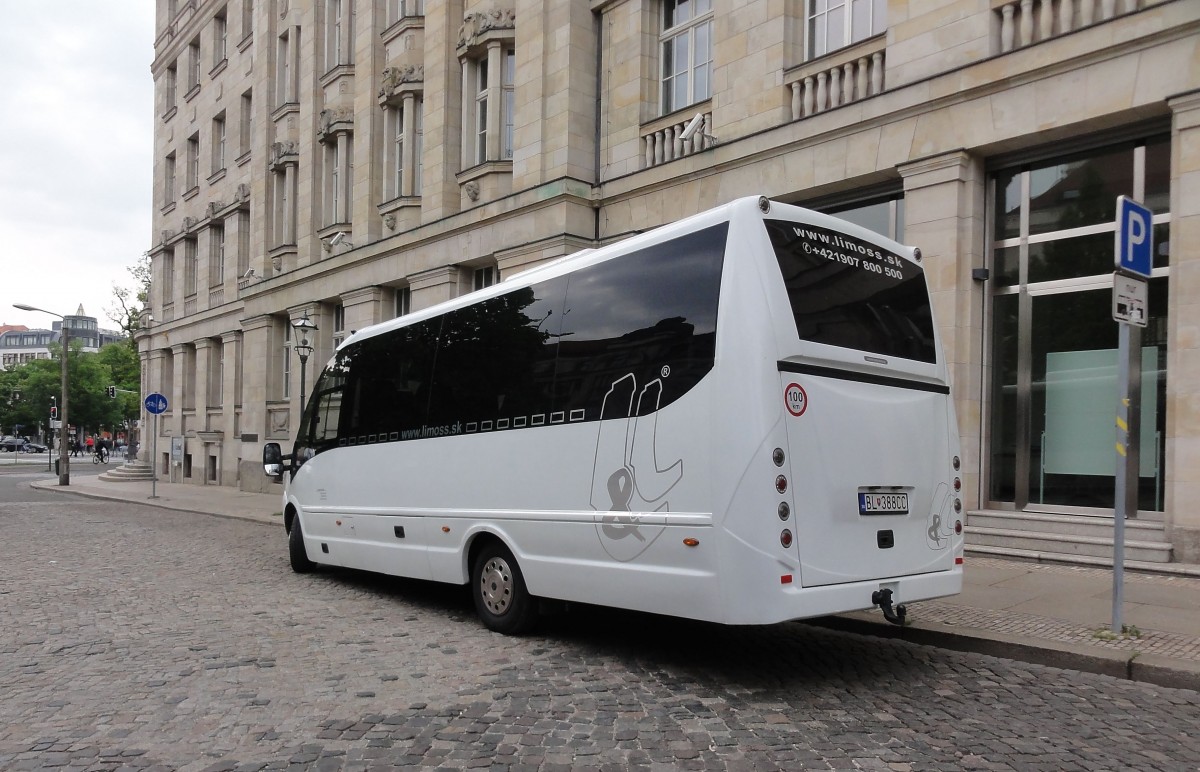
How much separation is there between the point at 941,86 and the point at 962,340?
312cm

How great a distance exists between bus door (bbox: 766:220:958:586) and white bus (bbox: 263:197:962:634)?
0.05 ft

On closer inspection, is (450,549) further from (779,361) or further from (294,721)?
(779,361)

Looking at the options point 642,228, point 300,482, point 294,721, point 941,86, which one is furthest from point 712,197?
point 294,721

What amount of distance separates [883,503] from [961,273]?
20.0ft

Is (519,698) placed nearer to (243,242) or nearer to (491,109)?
(491,109)

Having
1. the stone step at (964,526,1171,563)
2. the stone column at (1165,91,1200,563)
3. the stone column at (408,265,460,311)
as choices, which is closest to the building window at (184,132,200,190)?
the stone column at (408,265,460,311)

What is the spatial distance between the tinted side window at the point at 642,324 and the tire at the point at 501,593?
4.76 feet

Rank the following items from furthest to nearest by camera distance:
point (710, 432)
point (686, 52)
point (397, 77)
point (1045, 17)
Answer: point (397, 77), point (686, 52), point (1045, 17), point (710, 432)

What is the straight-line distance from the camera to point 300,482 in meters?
11.4

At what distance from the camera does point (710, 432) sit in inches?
225

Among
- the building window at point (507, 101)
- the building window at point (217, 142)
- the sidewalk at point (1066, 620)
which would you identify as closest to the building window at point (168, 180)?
the building window at point (217, 142)

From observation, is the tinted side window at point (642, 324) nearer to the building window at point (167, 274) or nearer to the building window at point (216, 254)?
the building window at point (216, 254)

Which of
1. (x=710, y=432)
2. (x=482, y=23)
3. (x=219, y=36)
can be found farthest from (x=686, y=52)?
(x=219, y=36)

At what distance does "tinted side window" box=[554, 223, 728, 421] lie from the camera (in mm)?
5984
